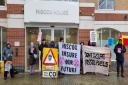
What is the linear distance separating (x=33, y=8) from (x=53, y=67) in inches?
162

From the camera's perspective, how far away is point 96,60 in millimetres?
20219

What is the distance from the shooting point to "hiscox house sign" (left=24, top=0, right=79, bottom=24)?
71.0ft

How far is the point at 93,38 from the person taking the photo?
66.9 feet

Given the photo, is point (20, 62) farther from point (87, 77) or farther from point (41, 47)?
point (87, 77)

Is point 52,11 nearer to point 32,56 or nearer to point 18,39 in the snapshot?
point 18,39

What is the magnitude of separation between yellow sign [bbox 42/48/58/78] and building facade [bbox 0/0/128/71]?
2835mm

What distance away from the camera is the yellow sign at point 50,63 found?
1912cm

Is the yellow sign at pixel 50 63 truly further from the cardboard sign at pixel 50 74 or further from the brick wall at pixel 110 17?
the brick wall at pixel 110 17

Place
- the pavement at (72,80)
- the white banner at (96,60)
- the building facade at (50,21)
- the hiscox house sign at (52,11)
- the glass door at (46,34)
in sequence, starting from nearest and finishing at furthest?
the pavement at (72,80) → the white banner at (96,60) → the hiscox house sign at (52,11) → the building facade at (50,21) → the glass door at (46,34)

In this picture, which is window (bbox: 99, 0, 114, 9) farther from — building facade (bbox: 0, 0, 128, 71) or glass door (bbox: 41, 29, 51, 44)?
glass door (bbox: 41, 29, 51, 44)

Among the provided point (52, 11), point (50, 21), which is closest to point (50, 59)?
point (50, 21)

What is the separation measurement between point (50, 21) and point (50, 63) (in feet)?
11.1

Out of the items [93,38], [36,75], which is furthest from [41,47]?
[93,38]

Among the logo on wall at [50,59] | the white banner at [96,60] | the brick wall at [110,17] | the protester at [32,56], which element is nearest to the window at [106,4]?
the brick wall at [110,17]
